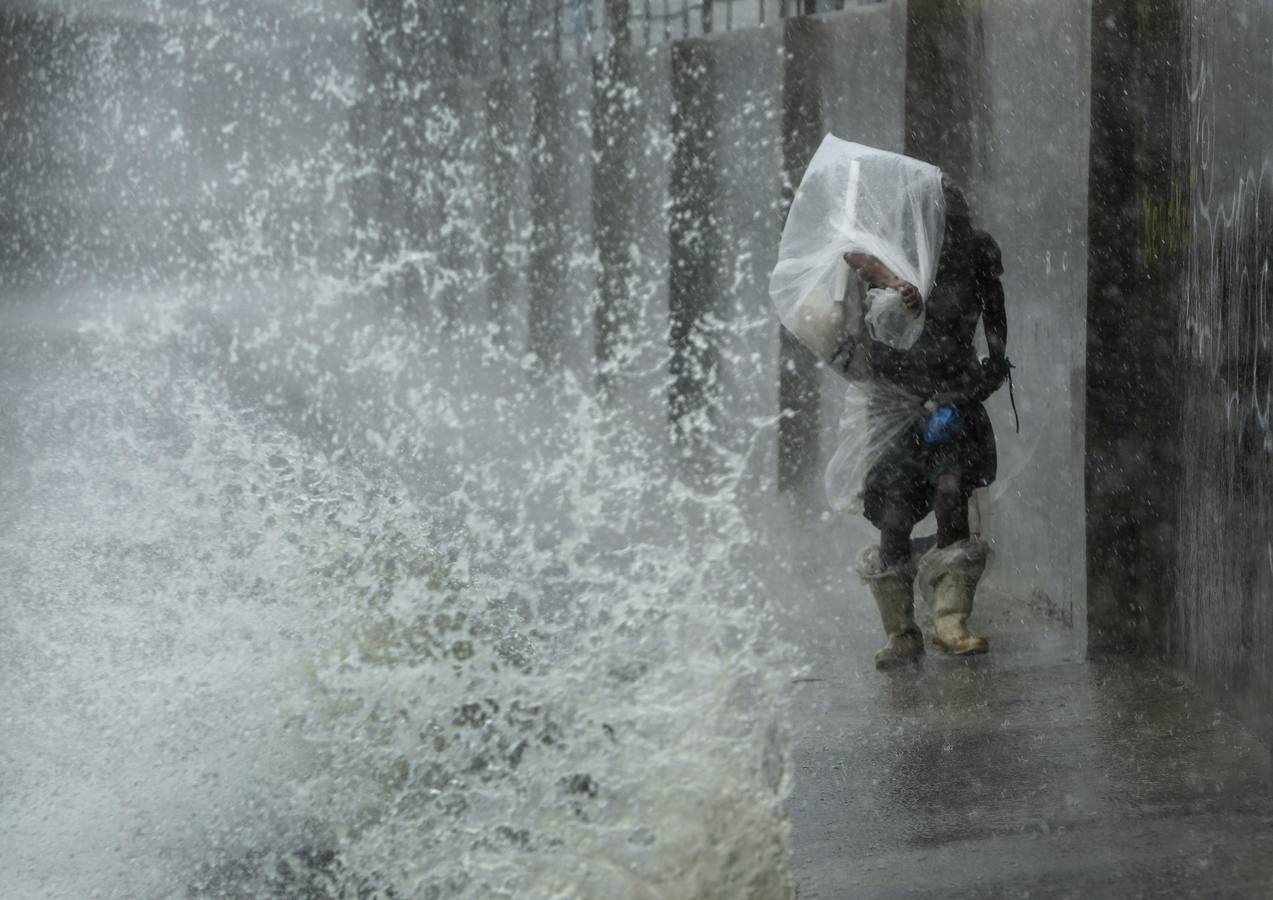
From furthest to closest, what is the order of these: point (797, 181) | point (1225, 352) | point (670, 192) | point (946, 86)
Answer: point (670, 192)
point (797, 181)
point (946, 86)
point (1225, 352)

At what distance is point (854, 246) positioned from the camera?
409cm

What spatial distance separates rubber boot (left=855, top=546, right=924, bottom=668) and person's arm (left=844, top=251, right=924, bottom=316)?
78 cm

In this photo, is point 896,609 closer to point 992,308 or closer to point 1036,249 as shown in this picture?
point 992,308

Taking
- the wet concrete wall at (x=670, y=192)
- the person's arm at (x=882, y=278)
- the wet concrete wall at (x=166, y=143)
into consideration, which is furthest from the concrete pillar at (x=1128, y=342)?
the wet concrete wall at (x=166, y=143)

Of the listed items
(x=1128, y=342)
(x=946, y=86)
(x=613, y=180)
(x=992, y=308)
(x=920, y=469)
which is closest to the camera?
(x=992, y=308)

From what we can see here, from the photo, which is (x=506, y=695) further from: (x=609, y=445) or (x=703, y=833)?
(x=609, y=445)

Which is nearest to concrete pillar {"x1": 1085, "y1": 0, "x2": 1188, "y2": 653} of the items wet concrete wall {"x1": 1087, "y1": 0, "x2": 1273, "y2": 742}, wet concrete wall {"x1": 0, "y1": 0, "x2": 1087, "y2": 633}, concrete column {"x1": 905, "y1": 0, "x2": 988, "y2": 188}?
wet concrete wall {"x1": 1087, "y1": 0, "x2": 1273, "y2": 742}

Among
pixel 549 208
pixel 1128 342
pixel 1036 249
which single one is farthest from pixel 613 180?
pixel 1128 342

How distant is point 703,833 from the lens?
269 centimetres

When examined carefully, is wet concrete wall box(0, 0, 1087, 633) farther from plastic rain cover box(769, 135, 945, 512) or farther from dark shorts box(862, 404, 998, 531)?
plastic rain cover box(769, 135, 945, 512)

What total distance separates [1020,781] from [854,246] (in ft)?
4.86

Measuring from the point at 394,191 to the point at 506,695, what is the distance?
9.14 meters

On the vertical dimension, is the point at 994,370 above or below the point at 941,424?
above

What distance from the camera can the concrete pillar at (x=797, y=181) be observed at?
7156 mm
